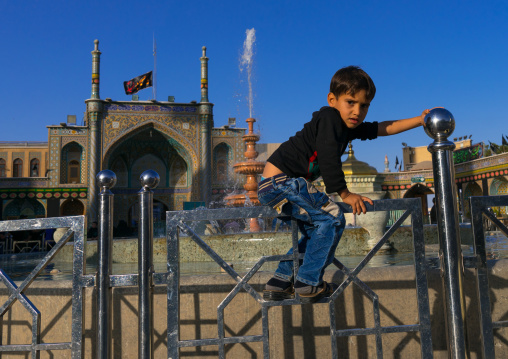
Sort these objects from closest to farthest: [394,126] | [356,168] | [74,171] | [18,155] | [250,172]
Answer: [394,126] → [356,168] → [250,172] → [74,171] → [18,155]

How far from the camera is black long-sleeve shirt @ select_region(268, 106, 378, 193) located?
49.4 inches

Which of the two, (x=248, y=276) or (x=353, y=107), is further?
(x=353, y=107)

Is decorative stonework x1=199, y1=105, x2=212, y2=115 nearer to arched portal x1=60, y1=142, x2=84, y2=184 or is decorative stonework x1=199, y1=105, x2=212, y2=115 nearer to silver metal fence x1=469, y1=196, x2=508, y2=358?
arched portal x1=60, y1=142, x2=84, y2=184

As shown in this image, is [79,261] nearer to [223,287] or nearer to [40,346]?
[40,346]

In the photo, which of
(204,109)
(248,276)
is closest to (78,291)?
(248,276)

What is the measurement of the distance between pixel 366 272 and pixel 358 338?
225mm

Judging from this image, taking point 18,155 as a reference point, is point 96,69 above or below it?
above

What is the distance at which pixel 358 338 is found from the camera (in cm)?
142

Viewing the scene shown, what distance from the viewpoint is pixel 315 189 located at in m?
1.32

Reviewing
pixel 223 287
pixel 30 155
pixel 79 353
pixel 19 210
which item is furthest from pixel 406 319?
pixel 30 155

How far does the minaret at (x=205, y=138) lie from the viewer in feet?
60.5

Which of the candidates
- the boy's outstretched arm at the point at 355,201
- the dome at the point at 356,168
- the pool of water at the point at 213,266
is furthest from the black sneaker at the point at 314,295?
the dome at the point at 356,168

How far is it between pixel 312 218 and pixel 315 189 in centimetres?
9

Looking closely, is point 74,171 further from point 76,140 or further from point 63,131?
point 63,131
